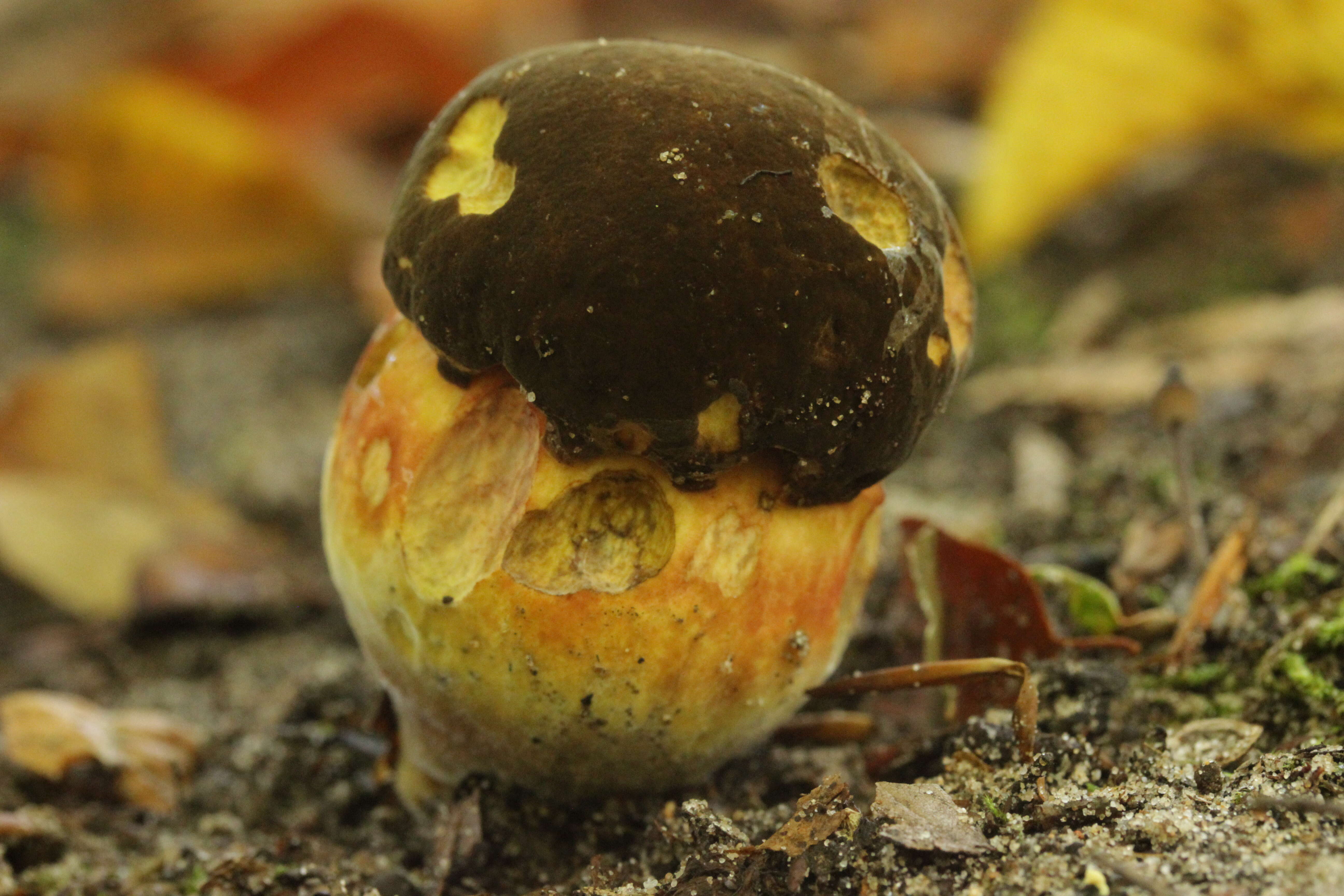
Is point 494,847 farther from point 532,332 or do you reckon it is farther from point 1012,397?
point 1012,397

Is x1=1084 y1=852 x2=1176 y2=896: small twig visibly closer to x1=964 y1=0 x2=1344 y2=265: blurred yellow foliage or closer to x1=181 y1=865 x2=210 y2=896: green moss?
x1=181 y1=865 x2=210 y2=896: green moss

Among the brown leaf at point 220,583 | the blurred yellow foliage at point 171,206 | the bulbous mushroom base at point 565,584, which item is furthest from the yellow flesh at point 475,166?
the blurred yellow foliage at point 171,206

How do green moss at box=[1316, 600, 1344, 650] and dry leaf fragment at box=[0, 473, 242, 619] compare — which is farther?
dry leaf fragment at box=[0, 473, 242, 619]

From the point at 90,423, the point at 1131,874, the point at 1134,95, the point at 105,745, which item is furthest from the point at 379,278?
the point at 1131,874

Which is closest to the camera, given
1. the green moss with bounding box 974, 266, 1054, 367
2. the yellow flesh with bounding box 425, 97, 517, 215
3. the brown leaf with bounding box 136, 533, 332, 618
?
the yellow flesh with bounding box 425, 97, 517, 215

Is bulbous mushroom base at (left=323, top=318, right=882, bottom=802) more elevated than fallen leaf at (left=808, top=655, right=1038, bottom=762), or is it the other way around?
bulbous mushroom base at (left=323, top=318, right=882, bottom=802)

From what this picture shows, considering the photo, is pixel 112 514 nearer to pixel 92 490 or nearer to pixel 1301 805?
pixel 92 490

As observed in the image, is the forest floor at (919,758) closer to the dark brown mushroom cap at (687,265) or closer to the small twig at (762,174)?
the dark brown mushroom cap at (687,265)

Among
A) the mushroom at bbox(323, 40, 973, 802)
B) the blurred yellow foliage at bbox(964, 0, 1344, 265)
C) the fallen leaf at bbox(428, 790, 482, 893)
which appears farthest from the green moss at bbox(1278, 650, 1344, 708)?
Answer: the blurred yellow foliage at bbox(964, 0, 1344, 265)
